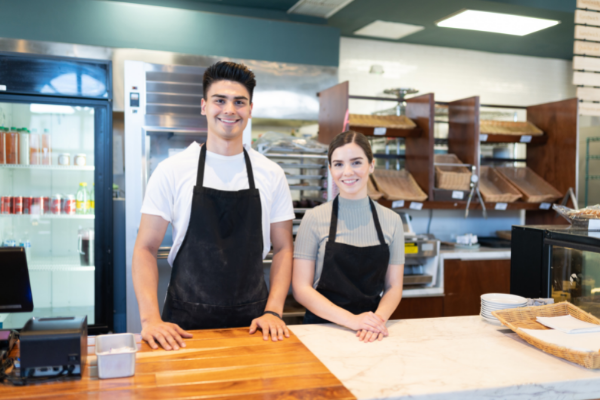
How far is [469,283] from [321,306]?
2575 millimetres

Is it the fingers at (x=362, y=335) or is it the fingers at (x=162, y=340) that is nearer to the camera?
the fingers at (x=162, y=340)

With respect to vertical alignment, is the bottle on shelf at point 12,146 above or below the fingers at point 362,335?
above

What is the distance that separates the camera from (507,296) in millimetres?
1877

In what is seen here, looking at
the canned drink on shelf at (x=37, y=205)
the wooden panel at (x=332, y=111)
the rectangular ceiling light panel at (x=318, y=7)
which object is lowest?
the canned drink on shelf at (x=37, y=205)

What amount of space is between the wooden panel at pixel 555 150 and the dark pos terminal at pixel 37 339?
441 cm

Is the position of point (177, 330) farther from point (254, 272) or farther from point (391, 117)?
point (391, 117)

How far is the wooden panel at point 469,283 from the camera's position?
3.92 meters

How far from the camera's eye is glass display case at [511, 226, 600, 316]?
196 cm

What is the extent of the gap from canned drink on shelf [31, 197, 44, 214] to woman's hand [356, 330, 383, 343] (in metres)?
2.99

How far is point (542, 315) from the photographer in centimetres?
175

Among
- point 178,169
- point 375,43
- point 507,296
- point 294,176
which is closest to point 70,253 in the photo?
point 294,176

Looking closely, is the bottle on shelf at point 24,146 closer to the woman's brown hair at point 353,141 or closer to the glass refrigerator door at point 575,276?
the woman's brown hair at point 353,141

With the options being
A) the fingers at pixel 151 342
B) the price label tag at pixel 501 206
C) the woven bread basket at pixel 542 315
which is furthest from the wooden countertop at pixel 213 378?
the price label tag at pixel 501 206

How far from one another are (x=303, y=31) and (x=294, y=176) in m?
1.95
